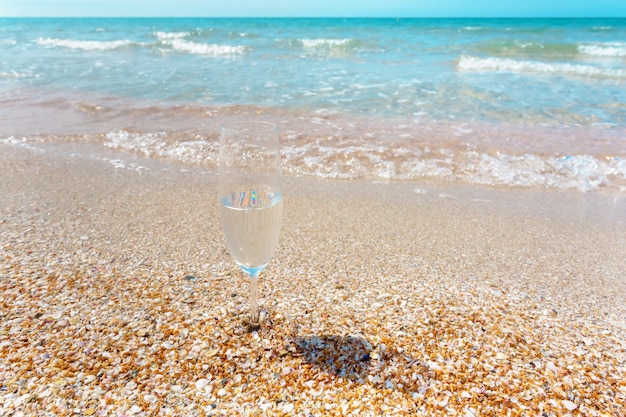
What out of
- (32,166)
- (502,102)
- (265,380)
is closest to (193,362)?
(265,380)

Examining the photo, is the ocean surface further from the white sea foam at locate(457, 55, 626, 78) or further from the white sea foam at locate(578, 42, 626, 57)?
the white sea foam at locate(578, 42, 626, 57)

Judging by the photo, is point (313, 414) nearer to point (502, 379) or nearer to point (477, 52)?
point (502, 379)

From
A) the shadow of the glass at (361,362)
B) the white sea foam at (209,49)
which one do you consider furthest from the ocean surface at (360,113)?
the white sea foam at (209,49)

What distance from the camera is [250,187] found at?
1.47m

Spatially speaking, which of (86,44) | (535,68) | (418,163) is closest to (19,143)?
(418,163)

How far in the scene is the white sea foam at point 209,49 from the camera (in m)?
18.8

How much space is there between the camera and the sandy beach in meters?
1.51

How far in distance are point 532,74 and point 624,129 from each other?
701 centimetres

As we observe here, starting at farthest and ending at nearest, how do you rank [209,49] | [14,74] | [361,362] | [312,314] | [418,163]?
[209,49] → [14,74] → [418,163] → [312,314] → [361,362]

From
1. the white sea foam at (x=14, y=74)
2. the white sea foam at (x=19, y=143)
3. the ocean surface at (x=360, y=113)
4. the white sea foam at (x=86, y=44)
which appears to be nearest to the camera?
the ocean surface at (x=360, y=113)

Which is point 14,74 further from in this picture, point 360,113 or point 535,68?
point 535,68

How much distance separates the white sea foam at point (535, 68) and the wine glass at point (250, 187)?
13.6 metres

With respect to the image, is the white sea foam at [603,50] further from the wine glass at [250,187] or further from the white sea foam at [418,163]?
the wine glass at [250,187]

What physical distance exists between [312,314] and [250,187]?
2.56ft
